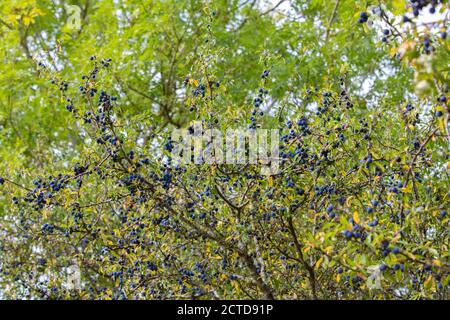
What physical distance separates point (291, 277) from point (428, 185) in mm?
1053

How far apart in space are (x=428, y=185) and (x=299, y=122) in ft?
→ 3.41

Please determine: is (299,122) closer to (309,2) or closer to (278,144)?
(278,144)

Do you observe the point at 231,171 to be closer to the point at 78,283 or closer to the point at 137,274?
the point at 137,274

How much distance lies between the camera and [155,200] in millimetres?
3510

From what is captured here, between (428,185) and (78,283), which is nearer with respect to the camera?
(428,185)

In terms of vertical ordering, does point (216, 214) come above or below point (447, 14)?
below

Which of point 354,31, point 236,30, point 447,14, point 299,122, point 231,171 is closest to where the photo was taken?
point 447,14

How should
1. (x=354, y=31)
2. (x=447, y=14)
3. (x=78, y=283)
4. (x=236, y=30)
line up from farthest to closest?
(x=236, y=30), (x=354, y=31), (x=78, y=283), (x=447, y=14)

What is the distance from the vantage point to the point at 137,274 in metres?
3.84
